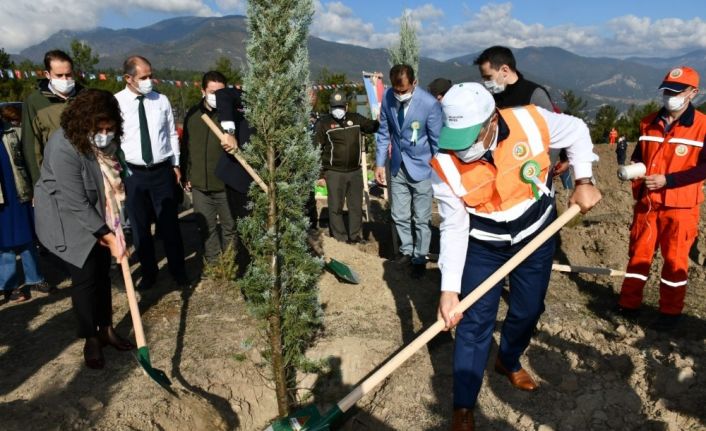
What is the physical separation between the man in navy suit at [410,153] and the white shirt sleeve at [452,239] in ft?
7.59

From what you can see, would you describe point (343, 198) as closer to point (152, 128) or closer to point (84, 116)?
point (152, 128)

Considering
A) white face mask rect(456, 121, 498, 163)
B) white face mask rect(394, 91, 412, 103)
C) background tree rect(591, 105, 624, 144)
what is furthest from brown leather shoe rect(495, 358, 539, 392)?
background tree rect(591, 105, 624, 144)

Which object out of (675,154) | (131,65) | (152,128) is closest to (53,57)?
(131,65)

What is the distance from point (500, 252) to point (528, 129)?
2.28 feet

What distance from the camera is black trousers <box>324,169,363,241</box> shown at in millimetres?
6371

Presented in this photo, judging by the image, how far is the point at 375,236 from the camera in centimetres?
754

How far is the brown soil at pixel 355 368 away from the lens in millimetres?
2961

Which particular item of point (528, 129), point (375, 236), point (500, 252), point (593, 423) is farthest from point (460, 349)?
point (375, 236)

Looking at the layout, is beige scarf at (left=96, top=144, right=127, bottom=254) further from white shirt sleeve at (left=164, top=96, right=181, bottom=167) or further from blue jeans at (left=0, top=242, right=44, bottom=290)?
blue jeans at (left=0, top=242, right=44, bottom=290)

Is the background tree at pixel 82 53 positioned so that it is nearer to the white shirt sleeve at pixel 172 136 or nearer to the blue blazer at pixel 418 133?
the white shirt sleeve at pixel 172 136

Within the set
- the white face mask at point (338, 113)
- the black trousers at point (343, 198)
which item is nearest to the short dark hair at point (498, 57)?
the white face mask at point (338, 113)

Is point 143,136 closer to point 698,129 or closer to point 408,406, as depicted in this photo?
point 408,406

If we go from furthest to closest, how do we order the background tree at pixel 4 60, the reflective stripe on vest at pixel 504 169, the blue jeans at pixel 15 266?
the background tree at pixel 4 60 < the blue jeans at pixel 15 266 < the reflective stripe on vest at pixel 504 169

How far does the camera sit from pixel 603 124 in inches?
1007
